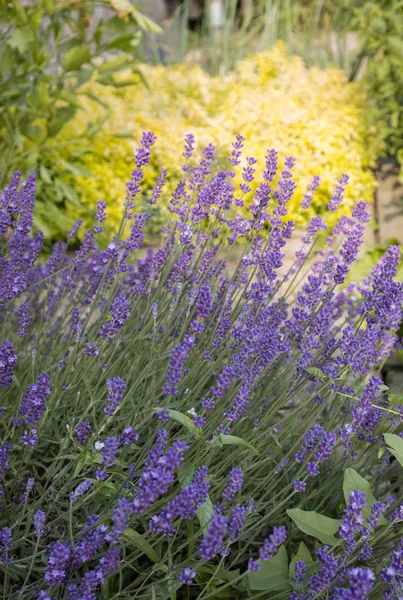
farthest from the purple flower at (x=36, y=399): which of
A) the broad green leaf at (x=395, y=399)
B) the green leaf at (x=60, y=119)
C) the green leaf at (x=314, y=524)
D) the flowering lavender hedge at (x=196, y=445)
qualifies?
the green leaf at (x=60, y=119)

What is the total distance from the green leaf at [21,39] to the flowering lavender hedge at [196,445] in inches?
63.0

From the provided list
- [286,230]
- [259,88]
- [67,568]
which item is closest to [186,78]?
[259,88]

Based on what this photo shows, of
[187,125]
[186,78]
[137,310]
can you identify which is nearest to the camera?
[137,310]

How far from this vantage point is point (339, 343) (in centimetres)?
175

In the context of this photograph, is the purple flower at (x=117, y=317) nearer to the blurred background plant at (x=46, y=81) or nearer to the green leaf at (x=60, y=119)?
the blurred background plant at (x=46, y=81)

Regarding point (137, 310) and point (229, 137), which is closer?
point (137, 310)

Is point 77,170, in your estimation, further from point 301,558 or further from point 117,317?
point 301,558

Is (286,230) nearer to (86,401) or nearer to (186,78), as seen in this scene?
(86,401)

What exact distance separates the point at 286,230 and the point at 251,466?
702mm

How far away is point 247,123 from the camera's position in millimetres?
4836

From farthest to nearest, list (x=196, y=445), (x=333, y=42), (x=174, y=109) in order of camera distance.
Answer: (x=333, y=42)
(x=174, y=109)
(x=196, y=445)

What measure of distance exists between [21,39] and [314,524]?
286 centimetres

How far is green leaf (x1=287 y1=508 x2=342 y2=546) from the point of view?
1.57m

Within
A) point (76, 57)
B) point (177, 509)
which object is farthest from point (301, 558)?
point (76, 57)
